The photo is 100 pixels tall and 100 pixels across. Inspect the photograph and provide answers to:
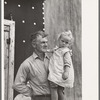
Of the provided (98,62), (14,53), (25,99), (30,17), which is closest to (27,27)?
(30,17)

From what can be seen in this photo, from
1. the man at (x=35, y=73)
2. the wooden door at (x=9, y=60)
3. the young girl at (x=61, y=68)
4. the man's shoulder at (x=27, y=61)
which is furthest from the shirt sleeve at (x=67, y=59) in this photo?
the wooden door at (x=9, y=60)

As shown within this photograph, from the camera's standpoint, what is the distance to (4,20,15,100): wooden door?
6.10 ft

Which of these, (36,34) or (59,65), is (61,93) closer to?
(59,65)

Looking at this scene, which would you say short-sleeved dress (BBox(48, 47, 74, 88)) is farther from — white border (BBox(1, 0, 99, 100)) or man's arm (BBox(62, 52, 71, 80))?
white border (BBox(1, 0, 99, 100))

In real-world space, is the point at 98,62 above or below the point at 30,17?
below

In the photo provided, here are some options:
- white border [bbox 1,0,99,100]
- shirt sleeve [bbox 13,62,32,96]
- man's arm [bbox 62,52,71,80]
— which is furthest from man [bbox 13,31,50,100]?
white border [bbox 1,0,99,100]

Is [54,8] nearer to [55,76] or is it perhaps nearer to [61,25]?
[61,25]

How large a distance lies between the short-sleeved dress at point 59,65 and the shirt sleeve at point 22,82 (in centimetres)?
15

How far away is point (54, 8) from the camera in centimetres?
197

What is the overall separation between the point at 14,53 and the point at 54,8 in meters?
0.40

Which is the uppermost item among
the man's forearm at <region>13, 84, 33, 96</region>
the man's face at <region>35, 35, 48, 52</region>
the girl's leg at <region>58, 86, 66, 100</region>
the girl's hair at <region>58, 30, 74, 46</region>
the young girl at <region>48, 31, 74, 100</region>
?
the girl's hair at <region>58, 30, 74, 46</region>

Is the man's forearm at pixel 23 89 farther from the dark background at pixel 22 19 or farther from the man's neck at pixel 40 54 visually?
the man's neck at pixel 40 54

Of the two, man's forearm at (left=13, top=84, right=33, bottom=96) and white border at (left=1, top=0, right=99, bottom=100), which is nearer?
man's forearm at (left=13, top=84, right=33, bottom=96)

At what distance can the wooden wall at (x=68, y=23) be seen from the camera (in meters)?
1.94
